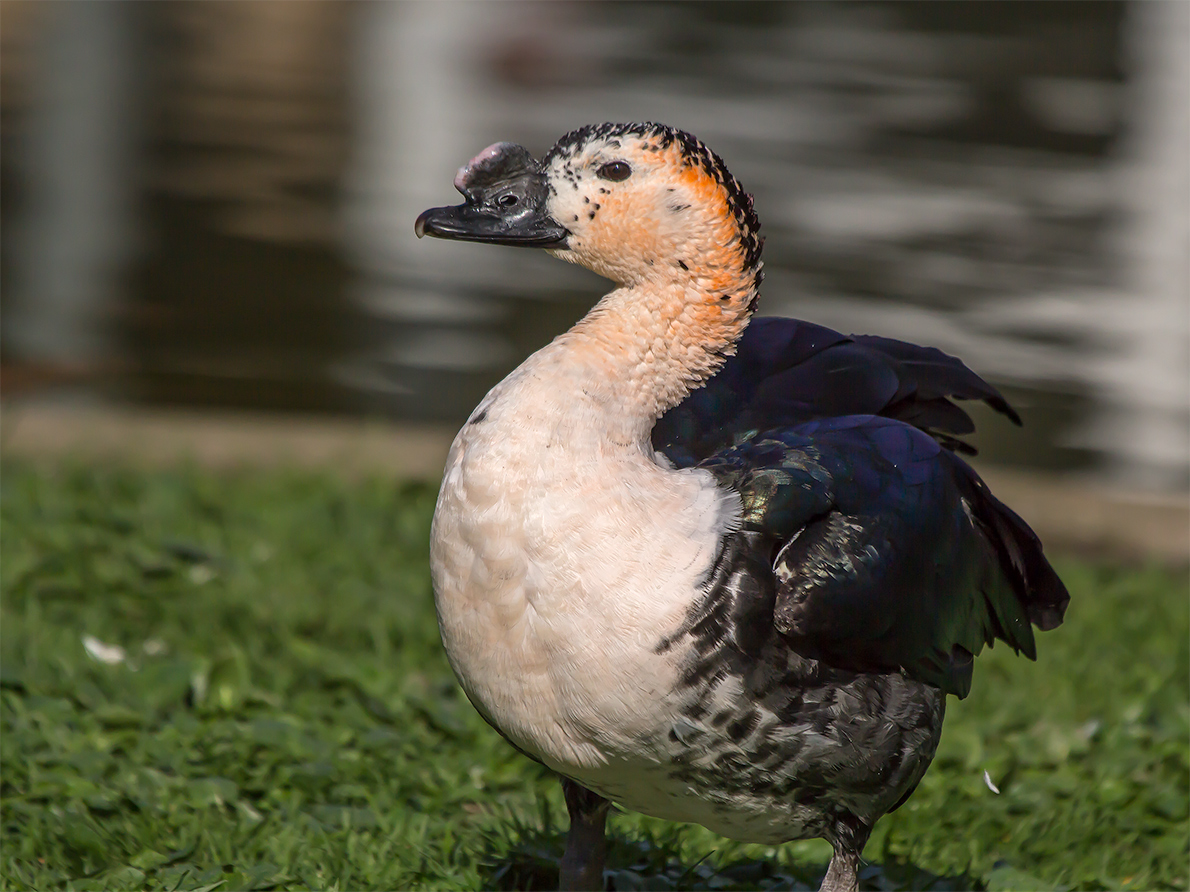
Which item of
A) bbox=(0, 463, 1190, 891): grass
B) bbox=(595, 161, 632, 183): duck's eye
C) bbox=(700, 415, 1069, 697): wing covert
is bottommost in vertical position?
bbox=(0, 463, 1190, 891): grass

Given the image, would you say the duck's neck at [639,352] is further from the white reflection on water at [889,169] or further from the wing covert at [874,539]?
the white reflection on water at [889,169]

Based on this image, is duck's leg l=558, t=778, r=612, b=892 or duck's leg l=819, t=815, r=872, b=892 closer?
duck's leg l=819, t=815, r=872, b=892

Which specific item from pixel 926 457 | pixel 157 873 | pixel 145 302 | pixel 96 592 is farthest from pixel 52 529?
pixel 145 302

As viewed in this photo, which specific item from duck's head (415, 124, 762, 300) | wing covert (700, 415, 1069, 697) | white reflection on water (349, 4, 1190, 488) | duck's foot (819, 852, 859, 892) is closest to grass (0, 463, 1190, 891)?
duck's foot (819, 852, 859, 892)

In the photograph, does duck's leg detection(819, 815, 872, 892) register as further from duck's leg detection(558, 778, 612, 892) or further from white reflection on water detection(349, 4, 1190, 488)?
white reflection on water detection(349, 4, 1190, 488)

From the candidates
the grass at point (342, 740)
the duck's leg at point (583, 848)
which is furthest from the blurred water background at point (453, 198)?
the duck's leg at point (583, 848)

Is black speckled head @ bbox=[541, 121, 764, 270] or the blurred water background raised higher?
black speckled head @ bbox=[541, 121, 764, 270]

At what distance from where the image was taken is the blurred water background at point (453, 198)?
746 cm

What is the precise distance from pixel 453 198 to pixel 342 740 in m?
6.42

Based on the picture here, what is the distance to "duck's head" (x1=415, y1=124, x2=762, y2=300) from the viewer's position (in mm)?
2803

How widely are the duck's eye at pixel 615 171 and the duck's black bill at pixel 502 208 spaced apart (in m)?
0.12

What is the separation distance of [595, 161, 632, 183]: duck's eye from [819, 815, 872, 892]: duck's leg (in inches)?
50.9

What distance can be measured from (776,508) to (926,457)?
0.41 m

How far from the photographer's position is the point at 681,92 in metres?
14.7
